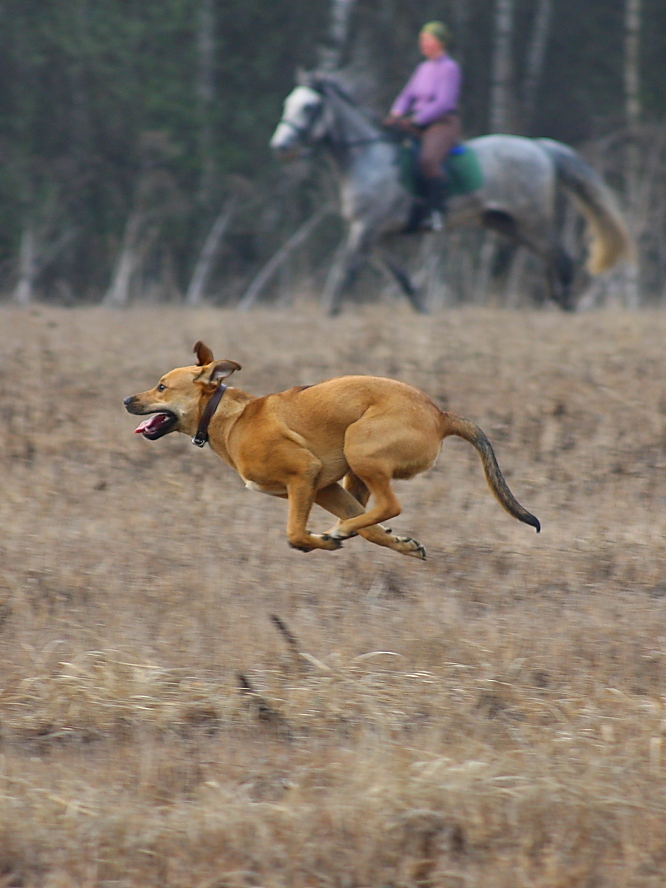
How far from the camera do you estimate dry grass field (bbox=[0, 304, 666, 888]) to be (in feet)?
13.5

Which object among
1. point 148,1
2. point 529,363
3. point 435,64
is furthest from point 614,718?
point 148,1

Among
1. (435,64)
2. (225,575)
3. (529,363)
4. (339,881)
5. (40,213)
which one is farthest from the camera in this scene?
(40,213)

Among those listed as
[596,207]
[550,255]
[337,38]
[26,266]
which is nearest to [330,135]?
[550,255]

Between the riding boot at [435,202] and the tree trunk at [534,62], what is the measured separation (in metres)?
10.0

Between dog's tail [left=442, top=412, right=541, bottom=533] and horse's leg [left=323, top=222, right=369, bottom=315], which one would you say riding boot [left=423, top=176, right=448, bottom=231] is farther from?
dog's tail [left=442, top=412, right=541, bottom=533]

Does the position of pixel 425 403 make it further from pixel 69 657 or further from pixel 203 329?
pixel 203 329

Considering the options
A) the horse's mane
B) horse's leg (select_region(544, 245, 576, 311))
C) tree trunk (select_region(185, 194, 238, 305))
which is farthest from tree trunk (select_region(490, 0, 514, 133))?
the horse's mane

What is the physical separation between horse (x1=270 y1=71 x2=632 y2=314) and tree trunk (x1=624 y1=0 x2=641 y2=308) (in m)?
3.83

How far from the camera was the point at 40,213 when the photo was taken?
2033 cm

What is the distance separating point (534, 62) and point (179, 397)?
18.1m

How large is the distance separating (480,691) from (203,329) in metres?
7.66

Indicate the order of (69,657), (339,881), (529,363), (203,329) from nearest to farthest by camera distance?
(339,881) < (69,657) < (529,363) < (203,329)

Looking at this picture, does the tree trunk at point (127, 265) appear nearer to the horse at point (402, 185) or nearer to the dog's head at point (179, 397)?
the horse at point (402, 185)

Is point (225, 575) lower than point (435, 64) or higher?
A: lower
